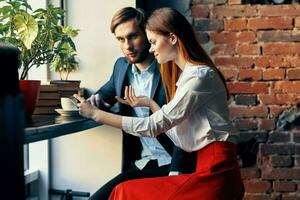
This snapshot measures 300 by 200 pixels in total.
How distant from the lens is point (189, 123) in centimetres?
179

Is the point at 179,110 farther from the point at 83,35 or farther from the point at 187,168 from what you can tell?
the point at 83,35

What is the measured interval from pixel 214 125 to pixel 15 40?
93 cm

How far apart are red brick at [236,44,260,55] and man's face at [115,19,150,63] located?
87 cm

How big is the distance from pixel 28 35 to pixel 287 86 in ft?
5.44

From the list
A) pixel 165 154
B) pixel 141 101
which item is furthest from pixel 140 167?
pixel 141 101

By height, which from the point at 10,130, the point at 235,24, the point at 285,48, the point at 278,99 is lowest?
the point at 278,99

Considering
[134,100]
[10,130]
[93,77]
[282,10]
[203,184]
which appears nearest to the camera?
[10,130]

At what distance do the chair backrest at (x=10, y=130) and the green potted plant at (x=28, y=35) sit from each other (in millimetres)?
1289

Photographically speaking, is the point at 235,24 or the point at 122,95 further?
the point at 235,24

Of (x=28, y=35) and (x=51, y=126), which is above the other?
(x=28, y=35)

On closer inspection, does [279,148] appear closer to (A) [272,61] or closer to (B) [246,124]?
(B) [246,124]

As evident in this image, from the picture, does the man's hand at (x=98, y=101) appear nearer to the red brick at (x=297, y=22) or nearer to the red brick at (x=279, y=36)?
the red brick at (x=279, y=36)

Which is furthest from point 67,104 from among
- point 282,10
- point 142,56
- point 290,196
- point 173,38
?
point 290,196

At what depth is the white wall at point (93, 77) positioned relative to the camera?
268cm
